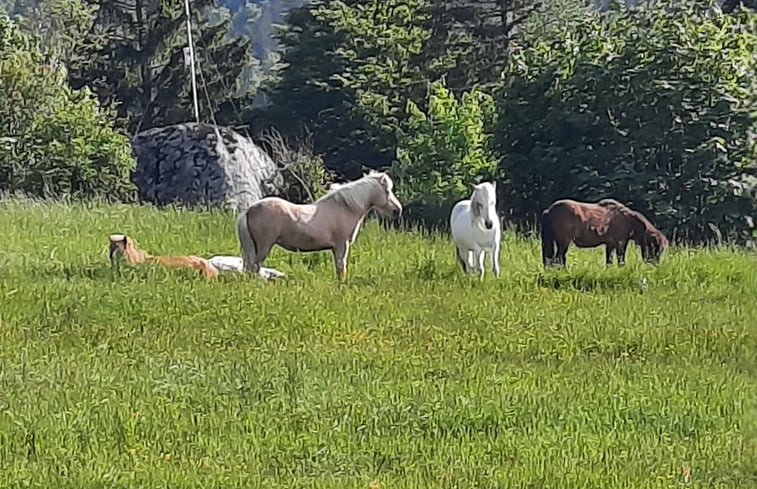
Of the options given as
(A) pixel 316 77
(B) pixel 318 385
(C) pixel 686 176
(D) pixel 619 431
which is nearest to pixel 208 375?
(B) pixel 318 385

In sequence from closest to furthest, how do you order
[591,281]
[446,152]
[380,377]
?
[380,377]
[591,281]
[446,152]

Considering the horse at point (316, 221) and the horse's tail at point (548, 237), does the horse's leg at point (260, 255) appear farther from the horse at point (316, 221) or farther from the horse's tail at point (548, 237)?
the horse's tail at point (548, 237)

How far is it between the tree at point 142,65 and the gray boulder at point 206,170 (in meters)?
19.9

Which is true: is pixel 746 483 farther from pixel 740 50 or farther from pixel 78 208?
pixel 740 50

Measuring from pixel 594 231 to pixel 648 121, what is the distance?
8864 millimetres

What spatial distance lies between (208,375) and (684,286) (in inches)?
241

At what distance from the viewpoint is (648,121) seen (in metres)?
23.7

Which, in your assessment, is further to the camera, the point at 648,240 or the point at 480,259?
the point at 648,240

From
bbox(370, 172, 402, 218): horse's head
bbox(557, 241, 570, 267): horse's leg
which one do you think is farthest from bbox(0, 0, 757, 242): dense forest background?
bbox(370, 172, 402, 218): horse's head

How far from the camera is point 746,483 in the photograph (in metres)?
6.15

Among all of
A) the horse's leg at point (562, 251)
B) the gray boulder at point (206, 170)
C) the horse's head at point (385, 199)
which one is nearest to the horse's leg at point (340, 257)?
the horse's head at point (385, 199)

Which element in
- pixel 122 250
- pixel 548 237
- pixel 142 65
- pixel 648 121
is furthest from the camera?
pixel 142 65

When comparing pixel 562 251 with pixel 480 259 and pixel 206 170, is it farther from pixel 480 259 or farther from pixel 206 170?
pixel 206 170

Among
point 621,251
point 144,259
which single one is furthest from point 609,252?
point 144,259
